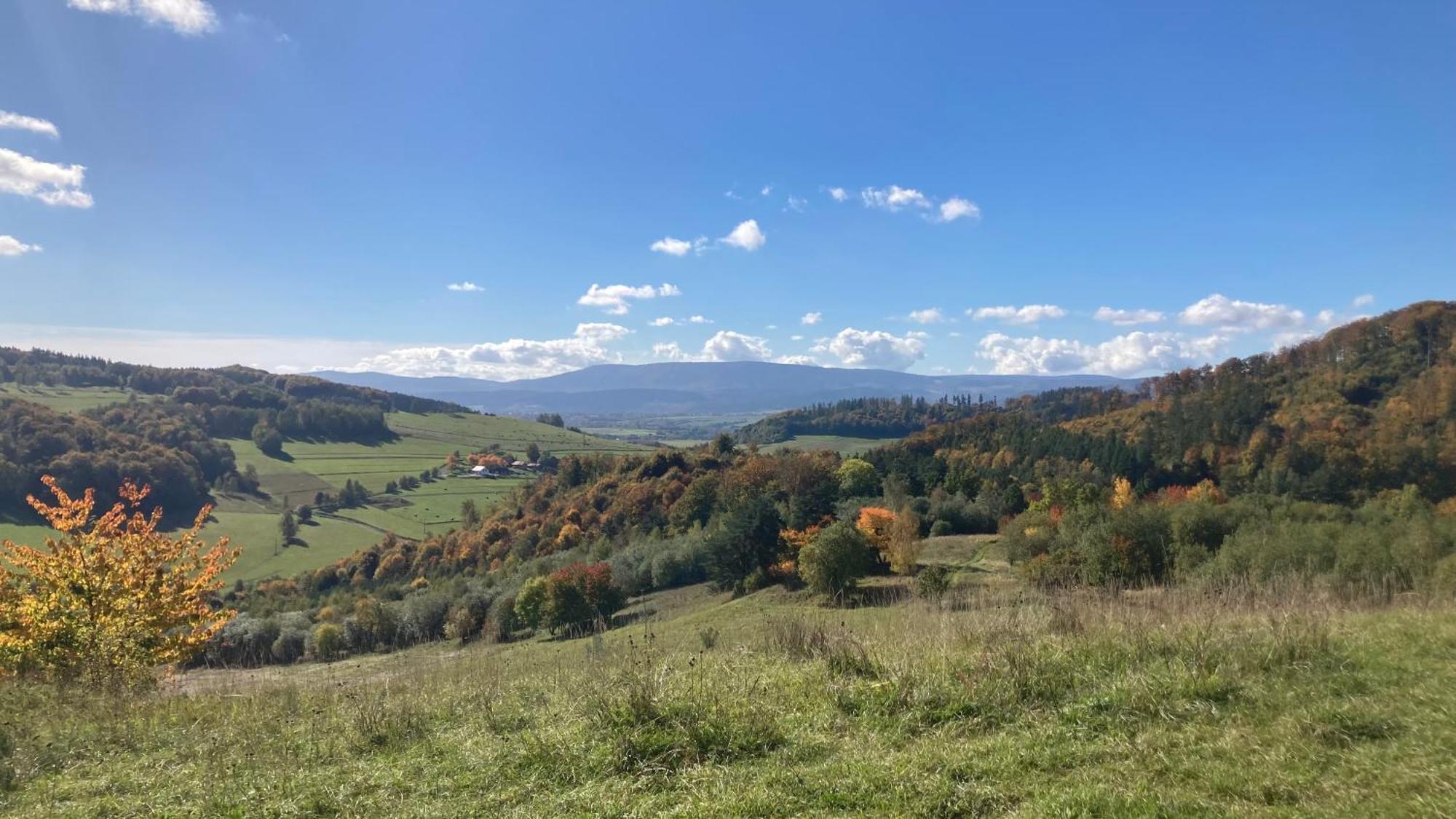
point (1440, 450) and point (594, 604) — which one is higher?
point (1440, 450)

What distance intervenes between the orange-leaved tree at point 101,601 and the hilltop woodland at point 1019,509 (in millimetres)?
6407

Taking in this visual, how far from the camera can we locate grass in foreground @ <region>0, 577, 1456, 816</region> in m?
4.56

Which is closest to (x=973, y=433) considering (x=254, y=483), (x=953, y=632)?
(x=953, y=632)

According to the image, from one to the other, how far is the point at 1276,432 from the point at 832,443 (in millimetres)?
82160

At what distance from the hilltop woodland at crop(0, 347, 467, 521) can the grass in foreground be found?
165ft

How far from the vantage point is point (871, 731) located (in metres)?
5.82

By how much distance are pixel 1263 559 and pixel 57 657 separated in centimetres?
3307

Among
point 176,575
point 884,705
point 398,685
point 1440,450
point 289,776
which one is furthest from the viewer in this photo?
point 1440,450

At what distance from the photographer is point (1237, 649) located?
670cm

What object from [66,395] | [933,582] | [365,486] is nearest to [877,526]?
[933,582]

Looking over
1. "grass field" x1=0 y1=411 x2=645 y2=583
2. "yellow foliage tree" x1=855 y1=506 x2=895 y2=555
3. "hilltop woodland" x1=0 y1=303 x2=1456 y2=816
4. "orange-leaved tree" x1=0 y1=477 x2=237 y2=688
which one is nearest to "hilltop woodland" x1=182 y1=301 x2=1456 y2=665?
"yellow foliage tree" x1=855 y1=506 x2=895 y2=555

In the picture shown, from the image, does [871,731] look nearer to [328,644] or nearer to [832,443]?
[328,644]

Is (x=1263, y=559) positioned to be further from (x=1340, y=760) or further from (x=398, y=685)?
(x=398, y=685)

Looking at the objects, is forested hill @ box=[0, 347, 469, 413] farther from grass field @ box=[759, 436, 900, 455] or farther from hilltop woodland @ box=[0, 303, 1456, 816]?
hilltop woodland @ box=[0, 303, 1456, 816]
